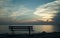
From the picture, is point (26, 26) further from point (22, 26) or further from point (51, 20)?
point (51, 20)

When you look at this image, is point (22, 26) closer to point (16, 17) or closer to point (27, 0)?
point (16, 17)

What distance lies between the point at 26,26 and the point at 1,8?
185cm

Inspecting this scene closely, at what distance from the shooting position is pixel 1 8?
1146cm

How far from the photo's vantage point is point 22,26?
1157 centimetres

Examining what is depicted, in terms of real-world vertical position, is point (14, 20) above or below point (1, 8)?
below

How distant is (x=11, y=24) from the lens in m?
11.7

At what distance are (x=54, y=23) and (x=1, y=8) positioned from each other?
11.0ft

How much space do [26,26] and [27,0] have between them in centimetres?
158

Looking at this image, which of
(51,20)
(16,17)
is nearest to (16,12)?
(16,17)
